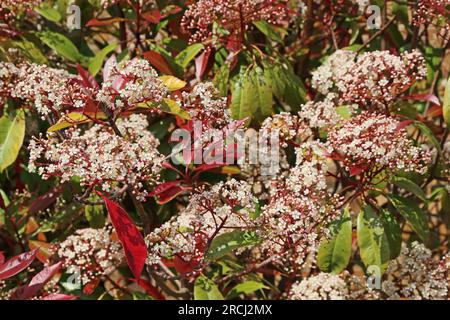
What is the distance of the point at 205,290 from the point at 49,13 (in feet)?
4.10

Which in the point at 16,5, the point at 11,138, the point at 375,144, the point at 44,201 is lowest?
the point at 44,201

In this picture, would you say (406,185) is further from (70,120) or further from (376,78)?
(70,120)

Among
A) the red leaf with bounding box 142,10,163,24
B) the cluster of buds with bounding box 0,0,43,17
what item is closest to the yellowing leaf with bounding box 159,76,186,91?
the red leaf with bounding box 142,10,163,24

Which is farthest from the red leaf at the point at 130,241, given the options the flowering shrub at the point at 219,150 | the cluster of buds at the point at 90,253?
the cluster of buds at the point at 90,253

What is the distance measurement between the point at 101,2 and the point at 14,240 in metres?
1.04

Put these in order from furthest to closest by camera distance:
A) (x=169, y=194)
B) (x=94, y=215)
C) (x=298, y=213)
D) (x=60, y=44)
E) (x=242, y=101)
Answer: (x=60, y=44), (x=94, y=215), (x=242, y=101), (x=169, y=194), (x=298, y=213)

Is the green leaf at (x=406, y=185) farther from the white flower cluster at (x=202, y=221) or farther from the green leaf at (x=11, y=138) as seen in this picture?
the green leaf at (x=11, y=138)

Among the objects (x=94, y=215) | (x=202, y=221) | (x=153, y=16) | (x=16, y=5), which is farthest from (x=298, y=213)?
(x=16, y=5)

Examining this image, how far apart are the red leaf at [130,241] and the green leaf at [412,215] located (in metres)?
0.95

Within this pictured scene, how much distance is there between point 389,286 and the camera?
221 centimetres

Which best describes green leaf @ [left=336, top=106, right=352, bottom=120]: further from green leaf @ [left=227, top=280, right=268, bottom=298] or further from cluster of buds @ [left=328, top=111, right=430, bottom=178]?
green leaf @ [left=227, top=280, right=268, bottom=298]

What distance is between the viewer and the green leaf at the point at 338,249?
7.00ft

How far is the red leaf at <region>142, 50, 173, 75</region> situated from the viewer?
2336mm

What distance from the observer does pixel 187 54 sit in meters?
2.38
